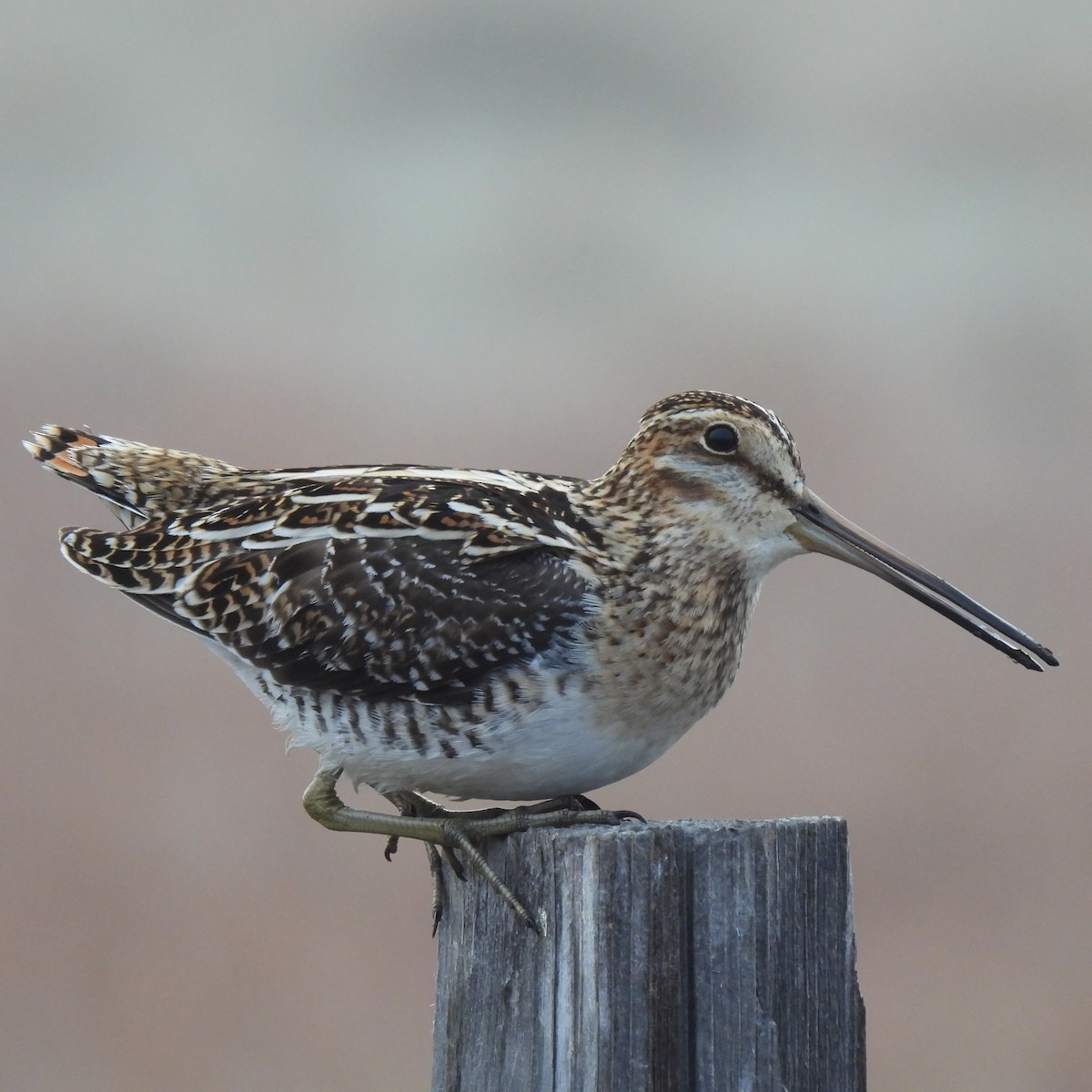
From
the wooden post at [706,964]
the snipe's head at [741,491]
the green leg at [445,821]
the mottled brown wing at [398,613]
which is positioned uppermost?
the snipe's head at [741,491]

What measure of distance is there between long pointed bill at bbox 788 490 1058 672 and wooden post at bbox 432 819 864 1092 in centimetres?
92

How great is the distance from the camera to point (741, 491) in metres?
3.57

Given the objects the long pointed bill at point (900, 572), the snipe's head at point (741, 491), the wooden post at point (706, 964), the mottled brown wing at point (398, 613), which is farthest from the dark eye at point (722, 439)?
the wooden post at point (706, 964)

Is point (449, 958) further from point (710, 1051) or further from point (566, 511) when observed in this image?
point (566, 511)

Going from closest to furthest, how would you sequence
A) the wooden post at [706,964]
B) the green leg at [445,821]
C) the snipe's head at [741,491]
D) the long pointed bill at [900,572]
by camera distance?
the wooden post at [706,964]
the green leg at [445,821]
the long pointed bill at [900,572]
the snipe's head at [741,491]

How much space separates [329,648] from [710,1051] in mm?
A: 1447

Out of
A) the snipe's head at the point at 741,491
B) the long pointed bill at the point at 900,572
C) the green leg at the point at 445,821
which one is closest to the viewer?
the green leg at the point at 445,821

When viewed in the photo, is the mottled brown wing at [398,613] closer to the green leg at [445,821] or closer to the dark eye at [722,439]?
the green leg at [445,821]

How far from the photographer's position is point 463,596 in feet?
11.1

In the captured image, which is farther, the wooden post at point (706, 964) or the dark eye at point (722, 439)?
the dark eye at point (722, 439)

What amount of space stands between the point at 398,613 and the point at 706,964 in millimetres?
1284

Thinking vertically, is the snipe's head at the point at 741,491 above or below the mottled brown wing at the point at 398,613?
above

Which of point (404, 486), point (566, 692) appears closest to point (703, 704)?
point (566, 692)

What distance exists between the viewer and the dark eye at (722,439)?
3.59m
